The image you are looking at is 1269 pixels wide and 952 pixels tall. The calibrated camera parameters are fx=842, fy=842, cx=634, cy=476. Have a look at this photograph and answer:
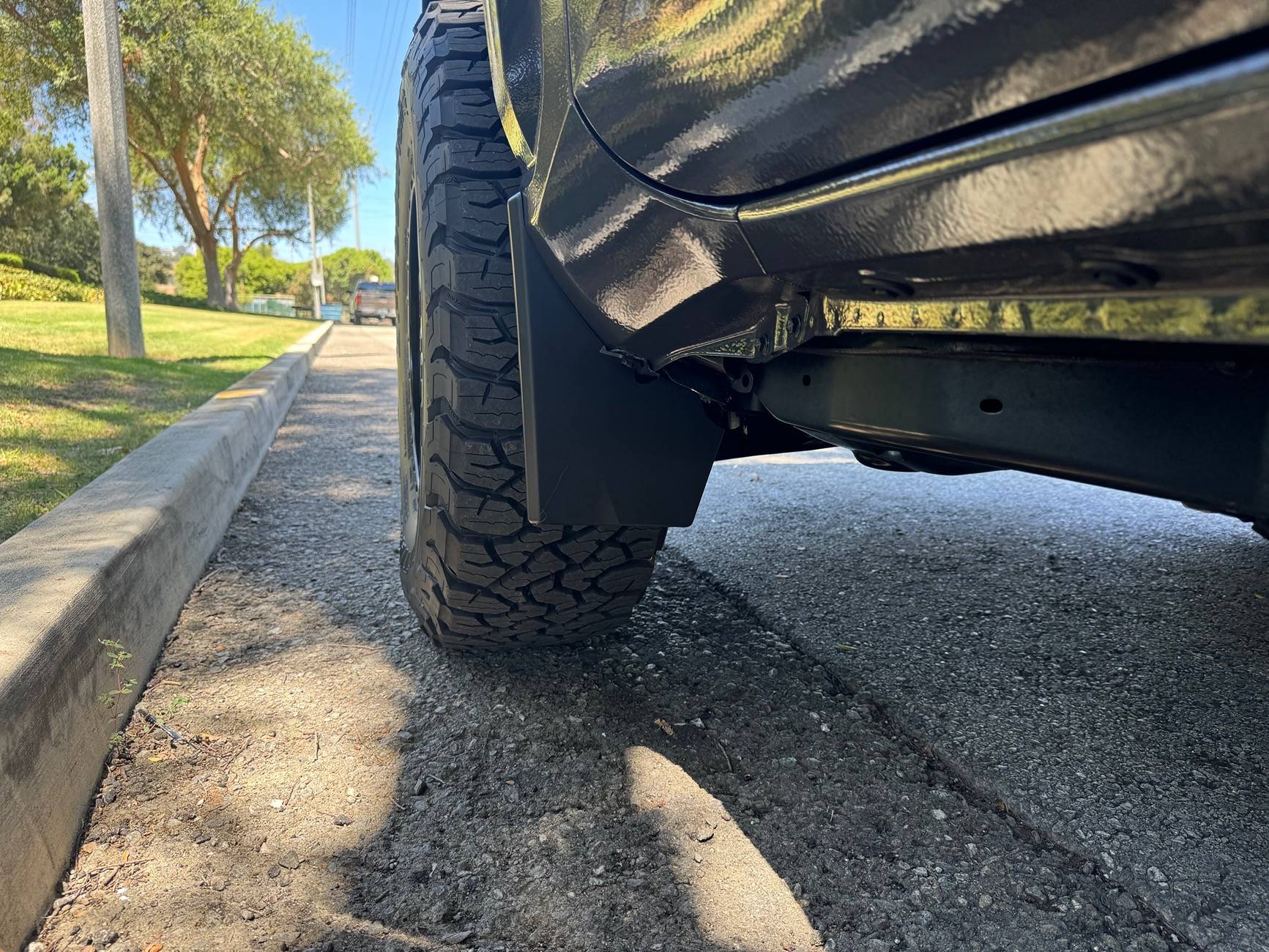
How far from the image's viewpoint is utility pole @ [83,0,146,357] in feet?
22.4

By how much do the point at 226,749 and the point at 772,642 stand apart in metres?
1.10

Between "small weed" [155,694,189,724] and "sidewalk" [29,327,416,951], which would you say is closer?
"sidewalk" [29,327,416,951]

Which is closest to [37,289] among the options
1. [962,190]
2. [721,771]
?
[721,771]

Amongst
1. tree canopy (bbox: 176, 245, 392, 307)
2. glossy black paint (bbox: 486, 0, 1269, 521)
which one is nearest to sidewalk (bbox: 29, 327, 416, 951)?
glossy black paint (bbox: 486, 0, 1269, 521)

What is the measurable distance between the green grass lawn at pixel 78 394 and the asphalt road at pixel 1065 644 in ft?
6.07

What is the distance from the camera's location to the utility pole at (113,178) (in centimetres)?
681

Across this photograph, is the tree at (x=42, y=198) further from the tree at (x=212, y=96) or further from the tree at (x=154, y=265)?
the tree at (x=154, y=265)

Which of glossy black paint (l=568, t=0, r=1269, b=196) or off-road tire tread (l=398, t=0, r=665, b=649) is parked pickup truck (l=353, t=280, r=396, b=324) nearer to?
off-road tire tread (l=398, t=0, r=665, b=649)

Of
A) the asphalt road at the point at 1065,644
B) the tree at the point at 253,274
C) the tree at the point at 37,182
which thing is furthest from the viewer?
the tree at the point at 253,274

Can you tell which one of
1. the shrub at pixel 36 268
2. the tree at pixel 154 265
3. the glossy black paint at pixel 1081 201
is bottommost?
the glossy black paint at pixel 1081 201

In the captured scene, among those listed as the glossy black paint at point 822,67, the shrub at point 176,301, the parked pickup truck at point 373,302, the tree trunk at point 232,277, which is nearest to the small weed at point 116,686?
the glossy black paint at point 822,67

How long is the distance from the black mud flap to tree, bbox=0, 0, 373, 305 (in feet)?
63.8

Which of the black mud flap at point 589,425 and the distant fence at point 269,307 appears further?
the distant fence at point 269,307

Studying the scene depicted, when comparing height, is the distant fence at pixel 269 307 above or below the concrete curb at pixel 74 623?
above
